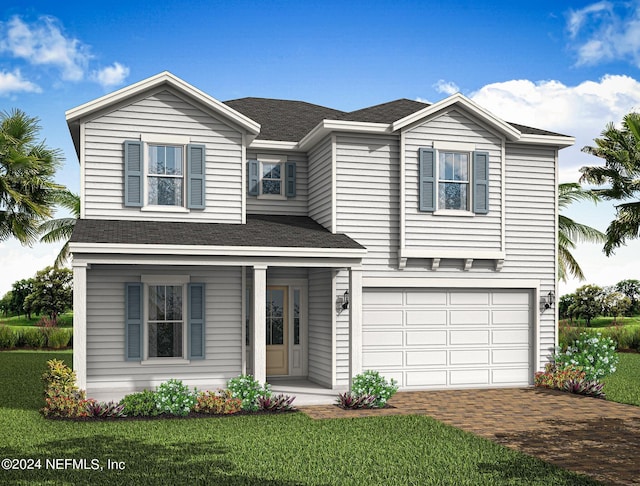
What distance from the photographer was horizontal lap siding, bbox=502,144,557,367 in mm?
18109

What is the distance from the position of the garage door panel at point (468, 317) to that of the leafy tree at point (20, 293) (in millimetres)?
33196

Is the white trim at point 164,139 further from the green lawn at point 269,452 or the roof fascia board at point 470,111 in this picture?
the green lawn at point 269,452

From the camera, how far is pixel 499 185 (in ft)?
58.1

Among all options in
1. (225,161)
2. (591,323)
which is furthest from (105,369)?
(591,323)

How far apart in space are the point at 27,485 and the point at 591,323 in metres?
37.2

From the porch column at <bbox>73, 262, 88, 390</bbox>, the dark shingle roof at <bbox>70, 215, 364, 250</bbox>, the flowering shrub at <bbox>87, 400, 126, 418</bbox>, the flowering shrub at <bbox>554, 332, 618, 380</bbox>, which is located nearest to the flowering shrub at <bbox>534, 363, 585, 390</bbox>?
the flowering shrub at <bbox>554, 332, 618, 380</bbox>

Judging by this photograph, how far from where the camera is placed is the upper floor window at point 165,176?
16359 mm

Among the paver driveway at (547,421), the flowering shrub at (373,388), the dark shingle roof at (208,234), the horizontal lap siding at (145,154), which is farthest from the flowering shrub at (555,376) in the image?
the horizontal lap siding at (145,154)

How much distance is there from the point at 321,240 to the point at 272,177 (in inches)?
139

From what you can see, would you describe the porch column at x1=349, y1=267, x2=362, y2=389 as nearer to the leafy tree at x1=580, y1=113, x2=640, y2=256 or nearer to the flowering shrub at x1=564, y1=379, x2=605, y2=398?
the flowering shrub at x1=564, y1=379, x2=605, y2=398

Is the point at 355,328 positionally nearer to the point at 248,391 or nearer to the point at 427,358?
the point at 248,391

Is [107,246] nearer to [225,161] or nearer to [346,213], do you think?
[225,161]

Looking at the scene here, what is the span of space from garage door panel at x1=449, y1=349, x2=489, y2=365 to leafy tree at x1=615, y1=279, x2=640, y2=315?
27.5 metres

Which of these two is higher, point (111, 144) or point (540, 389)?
point (111, 144)
